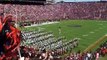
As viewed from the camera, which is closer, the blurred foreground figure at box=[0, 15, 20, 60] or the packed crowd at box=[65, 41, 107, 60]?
the blurred foreground figure at box=[0, 15, 20, 60]

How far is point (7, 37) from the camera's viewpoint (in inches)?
505

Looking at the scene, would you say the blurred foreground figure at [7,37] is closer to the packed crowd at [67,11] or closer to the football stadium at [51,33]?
the football stadium at [51,33]

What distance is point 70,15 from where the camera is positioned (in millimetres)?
89438

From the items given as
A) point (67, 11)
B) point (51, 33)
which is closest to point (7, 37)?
point (51, 33)

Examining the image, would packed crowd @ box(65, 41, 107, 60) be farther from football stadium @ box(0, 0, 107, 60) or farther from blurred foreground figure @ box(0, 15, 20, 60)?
blurred foreground figure @ box(0, 15, 20, 60)

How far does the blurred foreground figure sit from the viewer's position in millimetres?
12656

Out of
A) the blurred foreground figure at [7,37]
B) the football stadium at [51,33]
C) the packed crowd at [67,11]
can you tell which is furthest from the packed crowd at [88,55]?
the packed crowd at [67,11]

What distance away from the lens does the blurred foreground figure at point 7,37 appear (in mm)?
12656

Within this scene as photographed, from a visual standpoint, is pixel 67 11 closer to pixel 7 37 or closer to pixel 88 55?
pixel 88 55

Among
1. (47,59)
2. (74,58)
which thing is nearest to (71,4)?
(74,58)

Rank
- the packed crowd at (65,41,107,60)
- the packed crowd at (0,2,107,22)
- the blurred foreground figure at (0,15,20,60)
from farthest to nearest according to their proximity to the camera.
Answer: the packed crowd at (0,2,107,22) → the packed crowd at (65,41,107,60) → the blurred foreground figure at (0,15,20,60)

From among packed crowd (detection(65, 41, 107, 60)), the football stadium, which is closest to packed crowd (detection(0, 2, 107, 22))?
the football stadium

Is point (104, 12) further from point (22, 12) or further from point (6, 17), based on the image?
point (6, 17)

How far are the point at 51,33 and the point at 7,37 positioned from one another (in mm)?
32828
